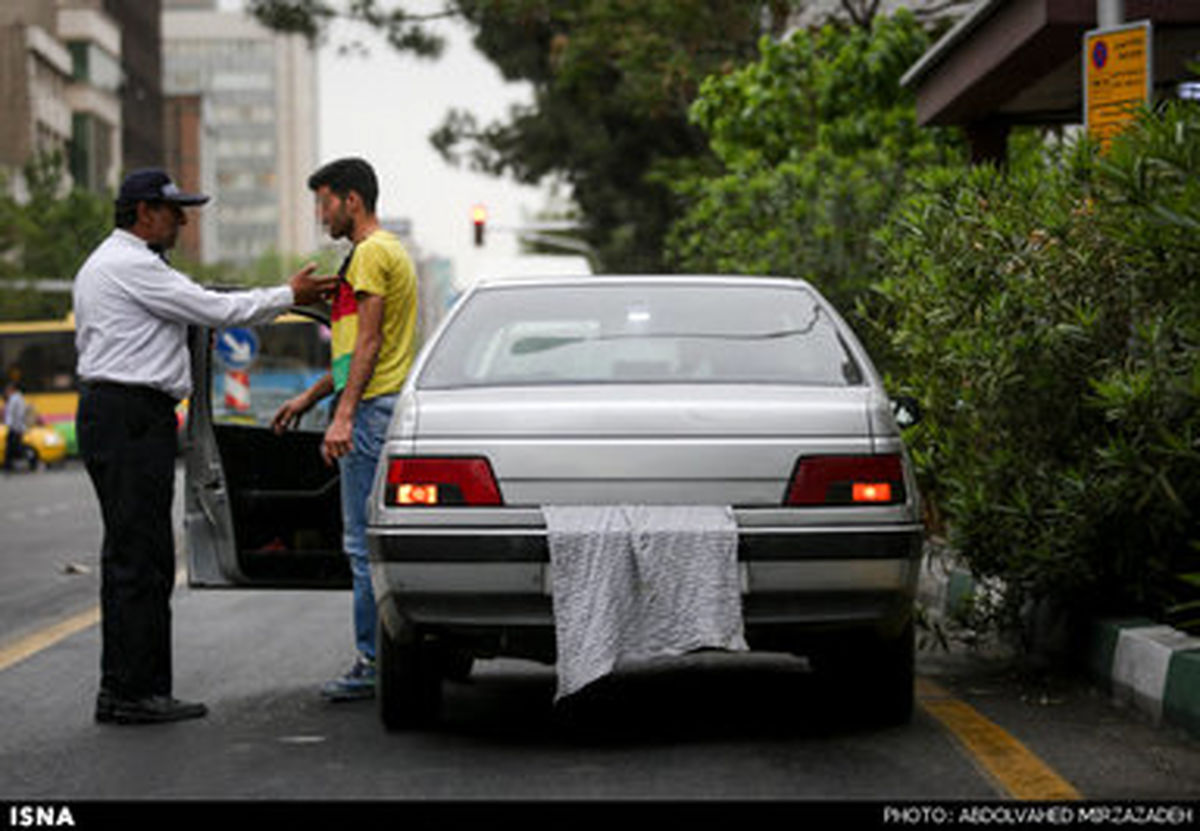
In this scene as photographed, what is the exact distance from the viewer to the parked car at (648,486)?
6.46 meters

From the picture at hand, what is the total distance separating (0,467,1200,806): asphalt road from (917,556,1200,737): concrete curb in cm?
8

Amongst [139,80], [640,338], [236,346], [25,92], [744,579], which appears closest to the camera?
[744,579]

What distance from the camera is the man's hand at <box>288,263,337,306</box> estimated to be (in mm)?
7746

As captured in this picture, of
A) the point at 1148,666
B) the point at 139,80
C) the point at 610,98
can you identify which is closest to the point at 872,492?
the point at 1148,666

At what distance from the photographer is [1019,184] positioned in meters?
8.80

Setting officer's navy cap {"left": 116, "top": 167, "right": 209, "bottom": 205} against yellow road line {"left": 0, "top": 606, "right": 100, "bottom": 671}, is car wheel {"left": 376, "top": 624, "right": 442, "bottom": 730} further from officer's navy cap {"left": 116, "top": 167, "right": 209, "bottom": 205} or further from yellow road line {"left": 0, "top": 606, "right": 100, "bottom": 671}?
yellow road line {"left": 0, "top": 606, "right": 100, "bottom": 671}

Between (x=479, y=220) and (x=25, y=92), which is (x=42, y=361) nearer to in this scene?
(x=479, y=220)

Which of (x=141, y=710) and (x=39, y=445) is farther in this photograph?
(x=39, y=445)

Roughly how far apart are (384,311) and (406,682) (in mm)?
1526

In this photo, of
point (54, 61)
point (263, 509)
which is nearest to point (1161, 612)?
point (263, 509)

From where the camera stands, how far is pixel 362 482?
785 centimetres

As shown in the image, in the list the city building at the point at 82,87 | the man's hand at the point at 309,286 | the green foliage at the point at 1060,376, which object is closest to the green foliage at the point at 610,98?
the green foliage at the point at 1060,376

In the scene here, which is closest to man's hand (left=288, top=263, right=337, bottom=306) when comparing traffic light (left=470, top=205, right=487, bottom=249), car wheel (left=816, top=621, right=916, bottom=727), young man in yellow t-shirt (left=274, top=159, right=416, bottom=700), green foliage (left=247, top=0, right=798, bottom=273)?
young man in yellow t-shirt (left=274, top=159, right=416, bottom=700)
